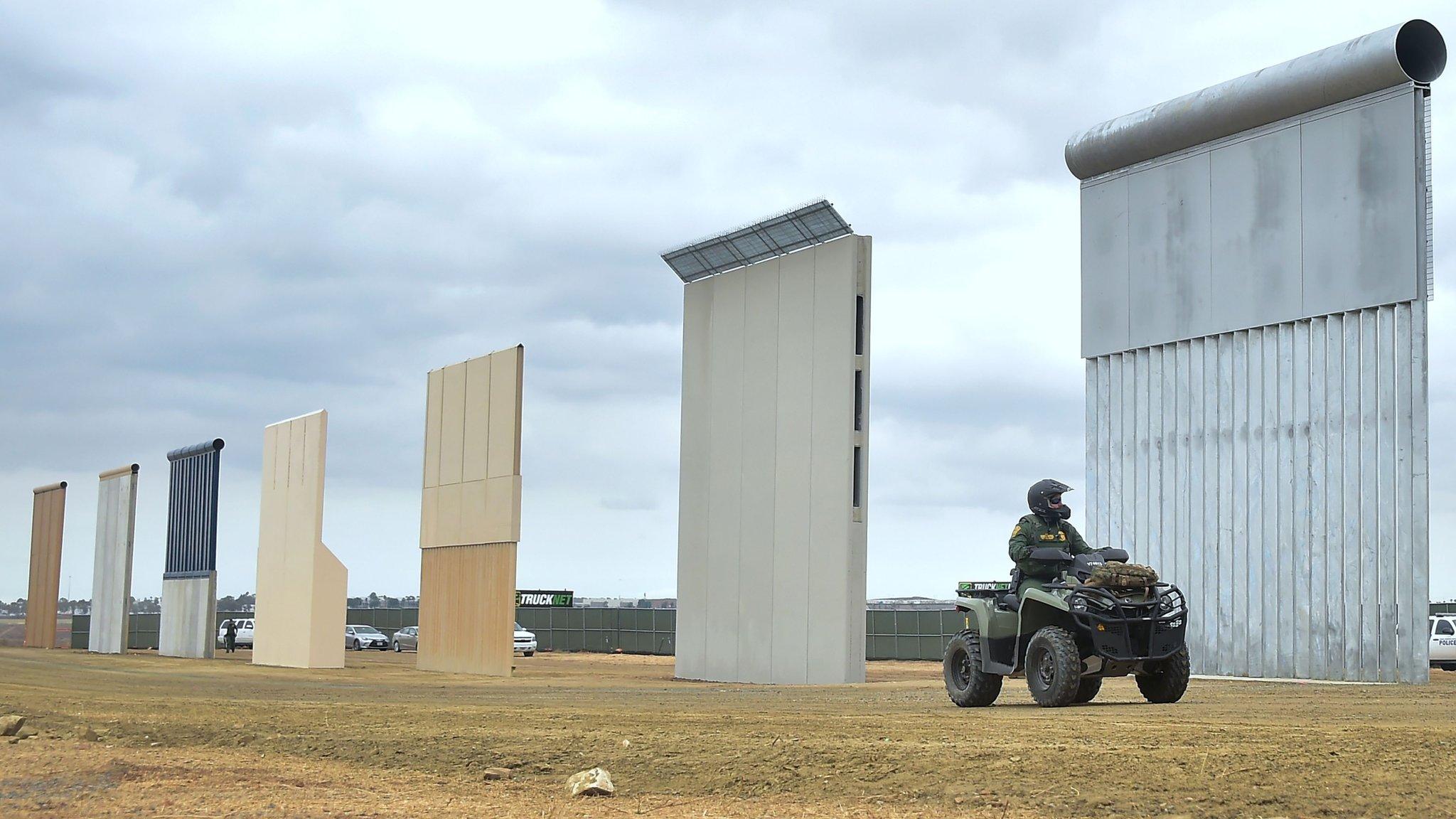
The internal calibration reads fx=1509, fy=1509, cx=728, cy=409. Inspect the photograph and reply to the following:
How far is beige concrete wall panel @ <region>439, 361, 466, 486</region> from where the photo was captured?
3338cm

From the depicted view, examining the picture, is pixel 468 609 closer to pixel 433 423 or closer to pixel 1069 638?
pixel 433 423

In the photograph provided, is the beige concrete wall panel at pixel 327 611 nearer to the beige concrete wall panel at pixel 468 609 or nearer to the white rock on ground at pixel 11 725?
the beige concrete wall panel at pixel 468 609

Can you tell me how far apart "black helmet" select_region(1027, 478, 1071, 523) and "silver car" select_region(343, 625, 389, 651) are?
47909 mm

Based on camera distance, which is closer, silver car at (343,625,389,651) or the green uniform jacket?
the green uniform jacket

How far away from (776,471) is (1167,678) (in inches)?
504

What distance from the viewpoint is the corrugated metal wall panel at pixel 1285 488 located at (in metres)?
23.8

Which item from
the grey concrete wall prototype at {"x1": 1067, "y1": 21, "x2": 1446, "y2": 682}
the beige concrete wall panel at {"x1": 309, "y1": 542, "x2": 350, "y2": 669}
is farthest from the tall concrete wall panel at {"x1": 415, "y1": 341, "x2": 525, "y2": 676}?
the grey concrete wall prototype at {"x1": 1067, "y1": 21, "x2": 1446, "y2": 682}

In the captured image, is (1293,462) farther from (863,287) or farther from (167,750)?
(167,750)

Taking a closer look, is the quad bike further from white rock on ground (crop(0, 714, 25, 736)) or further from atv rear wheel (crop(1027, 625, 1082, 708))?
white rock on ground (crop(0, 714, 25, 736))

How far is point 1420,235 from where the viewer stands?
936 inches

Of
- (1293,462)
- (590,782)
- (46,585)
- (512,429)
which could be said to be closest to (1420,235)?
(1293,462)

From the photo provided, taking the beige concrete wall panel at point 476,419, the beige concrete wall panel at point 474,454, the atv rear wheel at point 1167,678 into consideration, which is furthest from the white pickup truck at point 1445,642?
the atv rear wheel at point 1167,678

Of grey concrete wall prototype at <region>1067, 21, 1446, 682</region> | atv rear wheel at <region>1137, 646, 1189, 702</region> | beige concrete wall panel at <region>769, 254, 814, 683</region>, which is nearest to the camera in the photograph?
atv rear wheel at <region>1137, 646, 1189, 702</region>

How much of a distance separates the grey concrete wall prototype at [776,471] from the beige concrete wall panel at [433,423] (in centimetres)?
688
